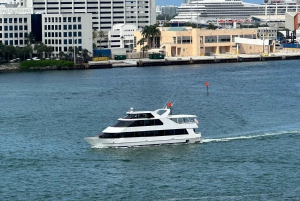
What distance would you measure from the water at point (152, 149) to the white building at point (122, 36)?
2319 cm

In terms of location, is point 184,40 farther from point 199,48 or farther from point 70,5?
point 70,5

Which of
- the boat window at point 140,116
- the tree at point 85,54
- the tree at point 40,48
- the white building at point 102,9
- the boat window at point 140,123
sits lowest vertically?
the boat window at point 140,123

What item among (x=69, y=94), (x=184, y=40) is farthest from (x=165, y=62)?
(x=69, y=94)

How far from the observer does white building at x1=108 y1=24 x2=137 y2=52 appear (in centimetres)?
5959

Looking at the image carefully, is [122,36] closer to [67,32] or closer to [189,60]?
[67,32]

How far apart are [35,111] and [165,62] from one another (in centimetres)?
2263

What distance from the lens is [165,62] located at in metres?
50.2

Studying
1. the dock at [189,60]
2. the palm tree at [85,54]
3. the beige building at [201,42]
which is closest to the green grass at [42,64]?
the dock at [189,60]

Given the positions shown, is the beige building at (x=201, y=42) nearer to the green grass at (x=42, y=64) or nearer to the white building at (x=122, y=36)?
the white building at (x=122, y=36)

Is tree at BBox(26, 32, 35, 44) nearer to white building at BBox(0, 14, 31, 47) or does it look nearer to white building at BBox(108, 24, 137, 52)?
white building at BBox(0, 14, 31, 47)

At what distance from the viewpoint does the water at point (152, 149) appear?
56.1 ft

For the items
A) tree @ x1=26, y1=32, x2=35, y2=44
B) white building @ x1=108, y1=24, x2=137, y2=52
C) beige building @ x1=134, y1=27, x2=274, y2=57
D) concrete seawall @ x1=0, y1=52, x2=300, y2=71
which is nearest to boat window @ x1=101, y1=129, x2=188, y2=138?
concrete seawall @ x1=0, y1=52, x2=300, y2=71

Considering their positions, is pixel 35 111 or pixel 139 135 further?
pixel 35 111

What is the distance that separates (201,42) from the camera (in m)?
53.9
